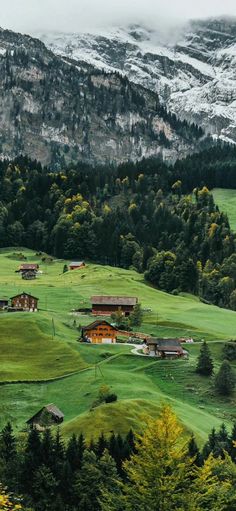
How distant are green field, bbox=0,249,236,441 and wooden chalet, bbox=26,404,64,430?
1.38 metres

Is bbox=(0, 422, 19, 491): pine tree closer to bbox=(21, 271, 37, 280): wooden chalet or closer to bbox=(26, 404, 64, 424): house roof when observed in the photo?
bbox=(26, 404, 64, 424): house roof

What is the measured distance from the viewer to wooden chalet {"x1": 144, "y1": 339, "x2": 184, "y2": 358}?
105312mm

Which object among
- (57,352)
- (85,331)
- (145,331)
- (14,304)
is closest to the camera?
(57,352)

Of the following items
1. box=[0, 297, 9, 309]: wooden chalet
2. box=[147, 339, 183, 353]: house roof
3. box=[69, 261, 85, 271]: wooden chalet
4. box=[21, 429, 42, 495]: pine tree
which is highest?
box=[69, 261, 85, 271]: wooden chalet

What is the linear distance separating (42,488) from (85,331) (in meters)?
53.0

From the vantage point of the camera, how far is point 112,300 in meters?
135

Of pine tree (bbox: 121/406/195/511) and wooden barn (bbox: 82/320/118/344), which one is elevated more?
pine tree (bbox: 121/406/195/511)

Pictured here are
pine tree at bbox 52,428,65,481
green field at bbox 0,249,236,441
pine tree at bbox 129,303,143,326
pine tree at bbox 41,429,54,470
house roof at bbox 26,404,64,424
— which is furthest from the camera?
pine tree at bbox 129,303,143,326

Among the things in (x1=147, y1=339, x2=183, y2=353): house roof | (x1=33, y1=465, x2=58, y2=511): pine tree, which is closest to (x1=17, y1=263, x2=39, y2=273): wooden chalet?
(x1=147, y1=339, x2=183, y2=353): house roof

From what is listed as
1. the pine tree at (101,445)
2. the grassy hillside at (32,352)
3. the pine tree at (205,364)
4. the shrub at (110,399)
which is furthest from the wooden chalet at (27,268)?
the pine tree at (101,445)

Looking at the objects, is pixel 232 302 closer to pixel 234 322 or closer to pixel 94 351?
pixel 234 322

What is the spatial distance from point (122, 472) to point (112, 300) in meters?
Answer: 72.3

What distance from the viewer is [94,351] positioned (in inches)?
4161

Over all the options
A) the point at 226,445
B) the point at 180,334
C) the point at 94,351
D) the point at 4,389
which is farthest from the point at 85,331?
the point at 226,445
